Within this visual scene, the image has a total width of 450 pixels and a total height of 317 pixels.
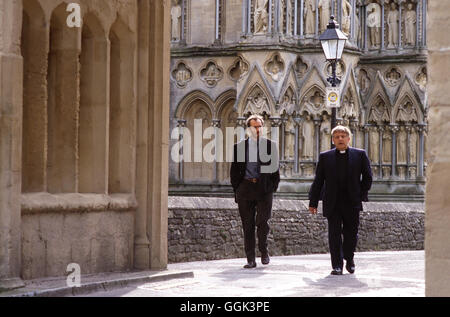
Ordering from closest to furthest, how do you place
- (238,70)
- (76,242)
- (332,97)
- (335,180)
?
(76,242) → (335,180) → (332,97) → (238,70)

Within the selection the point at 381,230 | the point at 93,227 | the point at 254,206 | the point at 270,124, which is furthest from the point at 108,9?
the point at 270,124

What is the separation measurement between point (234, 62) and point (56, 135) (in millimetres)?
26635

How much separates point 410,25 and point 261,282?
29737 mm

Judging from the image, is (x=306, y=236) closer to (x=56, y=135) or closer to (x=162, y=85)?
(x=162, y=85)

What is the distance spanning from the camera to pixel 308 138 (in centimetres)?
3784

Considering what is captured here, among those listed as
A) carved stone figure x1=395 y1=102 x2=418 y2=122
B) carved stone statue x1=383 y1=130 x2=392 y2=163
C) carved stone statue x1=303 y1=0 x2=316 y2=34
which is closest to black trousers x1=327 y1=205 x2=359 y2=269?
carved stone statue x1=303 y1=0 x2=316 y2=34

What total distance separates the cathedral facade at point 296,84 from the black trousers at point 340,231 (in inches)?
908

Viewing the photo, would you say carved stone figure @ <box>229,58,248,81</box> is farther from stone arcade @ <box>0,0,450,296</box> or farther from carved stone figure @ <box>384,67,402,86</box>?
stone arcade @ <box>0,0,450,296</box>

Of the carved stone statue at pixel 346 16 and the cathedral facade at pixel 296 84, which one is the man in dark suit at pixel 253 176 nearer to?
the cathedral facade at pixel 296 84

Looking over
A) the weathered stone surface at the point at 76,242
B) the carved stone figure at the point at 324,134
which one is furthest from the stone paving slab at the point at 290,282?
the carved stone figure at the point at 324,134

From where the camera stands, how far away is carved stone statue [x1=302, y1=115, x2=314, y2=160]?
124 ft

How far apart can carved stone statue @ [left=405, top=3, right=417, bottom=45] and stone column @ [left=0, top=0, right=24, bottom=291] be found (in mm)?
31016

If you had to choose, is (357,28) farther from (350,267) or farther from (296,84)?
(350,267)

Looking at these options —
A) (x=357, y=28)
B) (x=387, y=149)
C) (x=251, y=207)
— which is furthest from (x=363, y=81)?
(x=251, y=207)
